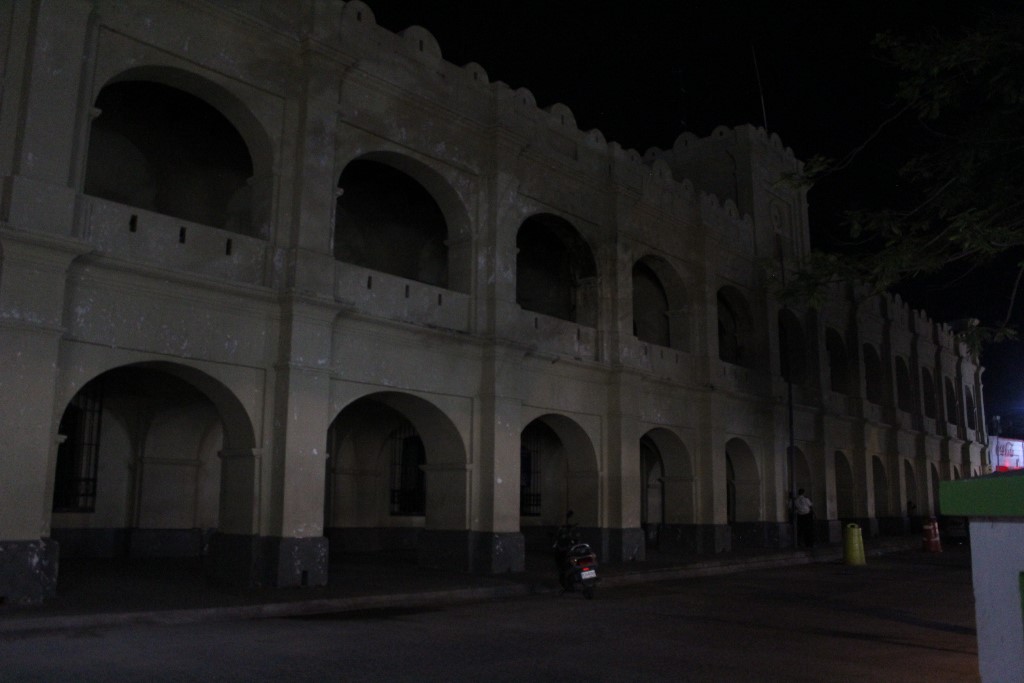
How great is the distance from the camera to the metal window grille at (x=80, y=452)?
16.5 metres

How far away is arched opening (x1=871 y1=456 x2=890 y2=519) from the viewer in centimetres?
3225

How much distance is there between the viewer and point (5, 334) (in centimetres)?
1023

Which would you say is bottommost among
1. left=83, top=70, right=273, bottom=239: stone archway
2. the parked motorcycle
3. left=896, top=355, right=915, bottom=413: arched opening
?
the parked motorcycle

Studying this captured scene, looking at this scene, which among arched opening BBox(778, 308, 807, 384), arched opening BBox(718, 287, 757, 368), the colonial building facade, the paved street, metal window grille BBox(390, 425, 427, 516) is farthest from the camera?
arched opening BBox(778, 308, 807, 384)

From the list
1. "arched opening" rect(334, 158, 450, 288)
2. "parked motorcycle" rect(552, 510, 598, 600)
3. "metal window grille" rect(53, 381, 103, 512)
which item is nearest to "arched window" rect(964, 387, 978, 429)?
"arched opening" rect(334, 158, 450, 288)

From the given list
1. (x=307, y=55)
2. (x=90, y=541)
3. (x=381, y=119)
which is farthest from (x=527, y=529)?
(x=307, y=55)

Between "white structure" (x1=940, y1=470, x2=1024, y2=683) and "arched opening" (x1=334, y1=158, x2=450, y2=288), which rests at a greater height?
"arched opening" (x1=334, y1=158, x2=450, y2=288)

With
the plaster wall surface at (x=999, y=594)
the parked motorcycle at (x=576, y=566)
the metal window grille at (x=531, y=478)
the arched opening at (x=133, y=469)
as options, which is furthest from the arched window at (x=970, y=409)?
the plaster wall surface at (x=999, y=594)

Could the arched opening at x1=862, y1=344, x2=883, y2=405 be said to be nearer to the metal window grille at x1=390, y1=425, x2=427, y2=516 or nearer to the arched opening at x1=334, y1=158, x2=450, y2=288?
the metal window grille at x1=390, y1=425, x2=427, y2=516

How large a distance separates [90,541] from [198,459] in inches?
95.7

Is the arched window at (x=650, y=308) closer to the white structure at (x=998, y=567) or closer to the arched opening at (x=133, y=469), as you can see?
the arched opening at (x=133, y=469)

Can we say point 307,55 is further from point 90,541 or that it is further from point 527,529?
point 527,529

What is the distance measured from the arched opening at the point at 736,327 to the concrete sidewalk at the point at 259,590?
7672 mm

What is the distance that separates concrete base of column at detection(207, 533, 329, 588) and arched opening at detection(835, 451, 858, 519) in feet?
70.6
